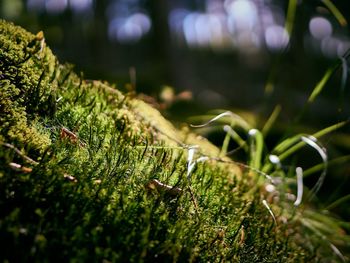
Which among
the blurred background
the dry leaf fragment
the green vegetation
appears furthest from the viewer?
the blurred background

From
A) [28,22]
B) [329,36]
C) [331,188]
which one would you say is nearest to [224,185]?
[331,188]

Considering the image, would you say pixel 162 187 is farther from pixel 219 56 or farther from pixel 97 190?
pixel 219 56

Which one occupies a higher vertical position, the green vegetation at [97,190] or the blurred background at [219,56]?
the blurred background at [219,56]

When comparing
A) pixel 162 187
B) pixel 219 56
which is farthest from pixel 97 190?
pixel 219 56

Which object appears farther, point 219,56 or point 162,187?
point 219,56

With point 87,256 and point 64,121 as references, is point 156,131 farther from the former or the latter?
point 87,256

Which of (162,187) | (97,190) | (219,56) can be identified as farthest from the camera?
(219,56)
